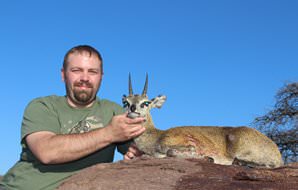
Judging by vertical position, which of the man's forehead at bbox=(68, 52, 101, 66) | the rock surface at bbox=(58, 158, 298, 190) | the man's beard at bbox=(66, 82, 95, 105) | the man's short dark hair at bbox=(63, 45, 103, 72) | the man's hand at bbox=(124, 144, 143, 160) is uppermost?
the man's short dark hair at bbox=(63, 45, 103, 72)

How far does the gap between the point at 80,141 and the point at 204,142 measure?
20.4 feet

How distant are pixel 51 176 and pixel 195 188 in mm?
2110

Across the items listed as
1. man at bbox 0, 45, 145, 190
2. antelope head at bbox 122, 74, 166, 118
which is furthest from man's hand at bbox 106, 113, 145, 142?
antelope head at bbox 122, 74, 166, 118

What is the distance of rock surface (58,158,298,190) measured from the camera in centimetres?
467

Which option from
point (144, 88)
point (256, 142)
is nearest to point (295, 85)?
point (256, 142)

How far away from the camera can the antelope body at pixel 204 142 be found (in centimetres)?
1065

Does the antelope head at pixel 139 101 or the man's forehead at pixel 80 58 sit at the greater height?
the man's forehead at pixel 80 58

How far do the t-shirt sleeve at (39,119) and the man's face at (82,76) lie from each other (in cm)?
42

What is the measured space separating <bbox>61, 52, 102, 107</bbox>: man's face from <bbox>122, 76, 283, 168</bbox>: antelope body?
13.3 ft

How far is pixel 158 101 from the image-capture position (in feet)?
37.2

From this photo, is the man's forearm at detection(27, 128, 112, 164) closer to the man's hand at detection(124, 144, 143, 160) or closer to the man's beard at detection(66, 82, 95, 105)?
the man's beard at detection(66, 82, 95, 105)

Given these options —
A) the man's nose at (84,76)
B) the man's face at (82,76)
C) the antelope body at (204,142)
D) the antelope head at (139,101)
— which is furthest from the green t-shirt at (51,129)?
the antelope body at (204,142)

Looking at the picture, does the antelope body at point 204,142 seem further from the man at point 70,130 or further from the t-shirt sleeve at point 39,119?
the t-shirt sleeve at point 39,119

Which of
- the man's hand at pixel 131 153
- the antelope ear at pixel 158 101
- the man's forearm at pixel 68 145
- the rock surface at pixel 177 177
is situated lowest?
the rock surface at pixel 177 177
